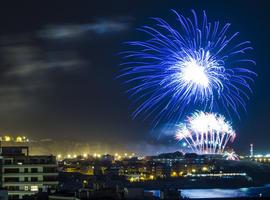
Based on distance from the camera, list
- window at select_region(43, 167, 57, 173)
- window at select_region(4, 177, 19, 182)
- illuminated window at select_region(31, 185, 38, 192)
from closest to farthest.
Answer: illuminated window at select_region(31, 185, 38, 192) → window at select_region(4, 177, 19, 182) → window at select_region(43, 167, 57, 173)

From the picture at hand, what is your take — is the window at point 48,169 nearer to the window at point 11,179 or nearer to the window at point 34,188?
the window at point 34,188

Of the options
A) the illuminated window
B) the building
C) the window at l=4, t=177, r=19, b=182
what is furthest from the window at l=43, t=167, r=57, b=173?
the window at l=4, t=177, r=19, b=182

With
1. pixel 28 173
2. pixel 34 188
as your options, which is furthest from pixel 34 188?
pixel 28 173

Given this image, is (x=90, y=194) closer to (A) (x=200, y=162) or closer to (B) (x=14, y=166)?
(B) (x=14, y=166)

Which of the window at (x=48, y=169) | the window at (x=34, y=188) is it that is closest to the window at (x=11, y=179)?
the window at (x=34, y=188)

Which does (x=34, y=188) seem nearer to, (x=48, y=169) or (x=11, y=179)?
(x=48, y=169)

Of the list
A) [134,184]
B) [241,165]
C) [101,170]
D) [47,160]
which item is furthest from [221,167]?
[47,160]

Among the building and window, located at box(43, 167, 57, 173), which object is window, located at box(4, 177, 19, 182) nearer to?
the building

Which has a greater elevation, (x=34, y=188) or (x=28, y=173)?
(x=28, y=173)
